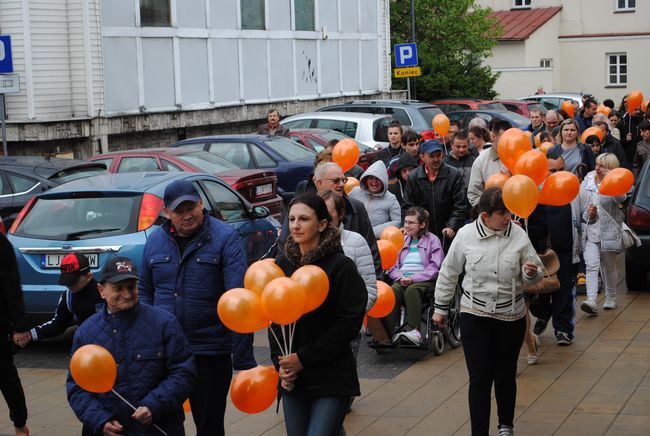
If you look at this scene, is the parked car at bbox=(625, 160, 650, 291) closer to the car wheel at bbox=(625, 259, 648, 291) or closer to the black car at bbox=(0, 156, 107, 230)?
the car wheel at bbox=(625, 259, 648, 291)

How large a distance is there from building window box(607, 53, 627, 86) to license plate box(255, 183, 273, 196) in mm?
42978

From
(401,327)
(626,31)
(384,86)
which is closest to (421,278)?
(401,327)

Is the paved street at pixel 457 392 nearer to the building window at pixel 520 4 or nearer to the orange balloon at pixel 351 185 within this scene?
the orange balloon at pixel 351 185

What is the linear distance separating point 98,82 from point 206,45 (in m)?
5.18

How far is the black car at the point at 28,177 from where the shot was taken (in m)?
14.9

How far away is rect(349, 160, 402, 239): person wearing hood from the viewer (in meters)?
10.7

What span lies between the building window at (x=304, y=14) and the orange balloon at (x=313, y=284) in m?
29.7

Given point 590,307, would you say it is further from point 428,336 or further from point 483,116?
point 483,116

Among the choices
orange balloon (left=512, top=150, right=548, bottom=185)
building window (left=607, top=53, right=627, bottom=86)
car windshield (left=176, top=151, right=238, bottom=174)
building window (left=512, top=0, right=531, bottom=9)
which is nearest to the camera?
orange balloon (left=512, top=150, right=548, bottom=185)

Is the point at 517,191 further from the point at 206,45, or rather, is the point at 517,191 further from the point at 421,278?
the point at 206,45

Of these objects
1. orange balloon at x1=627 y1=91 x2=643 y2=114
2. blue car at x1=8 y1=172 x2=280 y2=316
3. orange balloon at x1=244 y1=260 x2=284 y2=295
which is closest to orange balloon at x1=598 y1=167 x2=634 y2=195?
blue car at x1=8 y1=172 x2=280 y2=316

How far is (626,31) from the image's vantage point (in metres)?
56.5

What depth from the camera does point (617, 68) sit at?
56.6 meters

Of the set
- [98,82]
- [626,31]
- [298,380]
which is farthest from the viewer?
[626,31]
